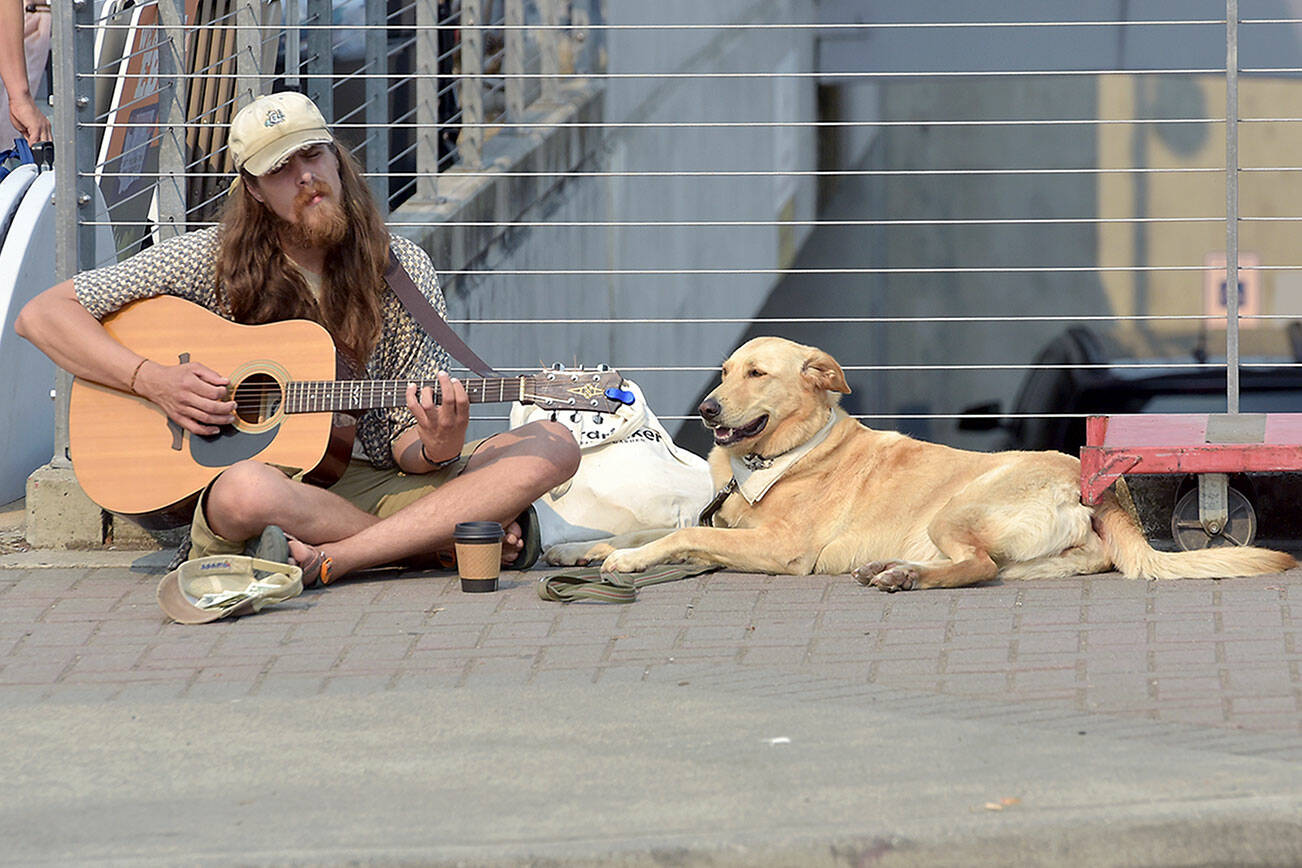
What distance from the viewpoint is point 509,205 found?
25.5ft

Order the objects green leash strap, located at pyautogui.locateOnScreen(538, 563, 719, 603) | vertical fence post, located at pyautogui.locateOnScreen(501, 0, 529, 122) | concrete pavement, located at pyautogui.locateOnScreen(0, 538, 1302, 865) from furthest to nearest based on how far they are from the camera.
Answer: vertical fence post, located at pyautogui.locateOnScreen(501, 0, 529, 122)
green leash strap, located at pyautogui.locateOnScreen(538, 563, 719, 603)
concrete pavement, located at pyautogui.locateOnScreen(0, 538, 1302, 865)

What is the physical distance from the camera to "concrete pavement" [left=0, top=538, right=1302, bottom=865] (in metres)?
2.53

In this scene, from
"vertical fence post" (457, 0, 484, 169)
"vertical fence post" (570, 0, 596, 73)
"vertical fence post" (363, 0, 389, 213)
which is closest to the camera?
"vertical fence post" (363, 0, 389, 213)

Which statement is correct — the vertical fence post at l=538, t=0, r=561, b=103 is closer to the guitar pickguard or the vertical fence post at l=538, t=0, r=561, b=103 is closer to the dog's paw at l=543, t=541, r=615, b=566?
the dog's paw at l=543, t=541, r=615, b=566

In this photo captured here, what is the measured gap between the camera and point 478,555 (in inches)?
176

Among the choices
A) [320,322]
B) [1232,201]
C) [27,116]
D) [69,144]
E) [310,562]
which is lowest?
[310,562]

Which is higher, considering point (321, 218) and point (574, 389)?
point (321, 218)

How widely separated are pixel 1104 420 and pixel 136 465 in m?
2.89

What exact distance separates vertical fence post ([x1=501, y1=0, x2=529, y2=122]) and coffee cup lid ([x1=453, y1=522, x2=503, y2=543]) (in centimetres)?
390

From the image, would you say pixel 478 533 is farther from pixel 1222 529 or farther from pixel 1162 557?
pixel 1222 529

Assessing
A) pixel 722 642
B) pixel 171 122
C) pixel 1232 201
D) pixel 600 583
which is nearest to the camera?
pixel 722 642

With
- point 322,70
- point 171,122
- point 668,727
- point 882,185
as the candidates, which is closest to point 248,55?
point 171,122

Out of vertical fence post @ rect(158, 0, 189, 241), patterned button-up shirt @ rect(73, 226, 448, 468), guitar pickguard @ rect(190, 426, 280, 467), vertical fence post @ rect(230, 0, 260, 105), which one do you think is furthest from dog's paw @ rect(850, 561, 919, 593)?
vertical fence post @ rect(230, 0, 260, 105)

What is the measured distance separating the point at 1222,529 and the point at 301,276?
111 inches
